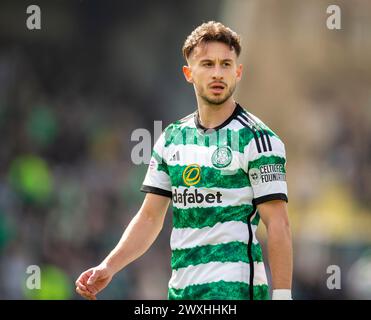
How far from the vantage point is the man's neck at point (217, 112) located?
5.21 meters

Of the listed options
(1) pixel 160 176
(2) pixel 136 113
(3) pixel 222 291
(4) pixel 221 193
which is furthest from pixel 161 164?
(2) pixel 136 113

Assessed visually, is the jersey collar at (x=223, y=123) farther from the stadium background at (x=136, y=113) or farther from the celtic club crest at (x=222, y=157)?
the stadium background at (x=136, y=113)

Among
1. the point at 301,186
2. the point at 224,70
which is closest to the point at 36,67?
the point at 301,186

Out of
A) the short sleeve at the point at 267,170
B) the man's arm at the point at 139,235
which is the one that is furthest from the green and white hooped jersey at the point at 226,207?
the man's arm at the point at 139,235

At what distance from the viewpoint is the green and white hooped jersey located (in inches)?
197

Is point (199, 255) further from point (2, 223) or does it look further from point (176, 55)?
point (176, 55)

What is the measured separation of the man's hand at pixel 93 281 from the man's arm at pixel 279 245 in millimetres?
977

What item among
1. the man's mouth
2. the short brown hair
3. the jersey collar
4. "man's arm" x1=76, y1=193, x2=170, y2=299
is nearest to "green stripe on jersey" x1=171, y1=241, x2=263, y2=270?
"man's arm" x1=76, y1=193, x2=170, y2=299

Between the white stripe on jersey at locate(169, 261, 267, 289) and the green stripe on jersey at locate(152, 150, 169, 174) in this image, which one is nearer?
the white stripe on jersey at locate(169, 261, 267, 289)

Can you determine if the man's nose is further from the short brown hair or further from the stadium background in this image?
the stadium background

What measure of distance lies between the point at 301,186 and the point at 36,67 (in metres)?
4.28

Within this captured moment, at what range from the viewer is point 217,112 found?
522 cm

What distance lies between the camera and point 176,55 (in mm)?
13930

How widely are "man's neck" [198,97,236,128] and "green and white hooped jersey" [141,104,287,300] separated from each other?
39mm
